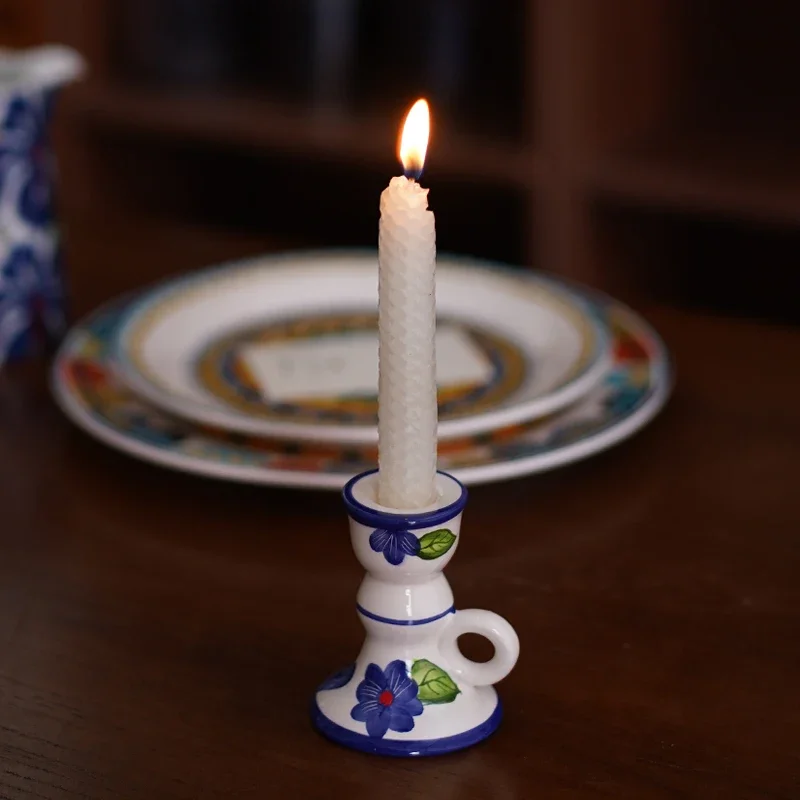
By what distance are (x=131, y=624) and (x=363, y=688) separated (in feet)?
0.48

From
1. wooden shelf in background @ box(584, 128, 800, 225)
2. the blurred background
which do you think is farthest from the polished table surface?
wooden shelf in background @ box(584, 128, 800, 225)

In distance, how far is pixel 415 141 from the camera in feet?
1.46

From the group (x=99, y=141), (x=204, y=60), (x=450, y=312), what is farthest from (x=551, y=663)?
(x=99, y=141)

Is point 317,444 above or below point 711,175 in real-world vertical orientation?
below

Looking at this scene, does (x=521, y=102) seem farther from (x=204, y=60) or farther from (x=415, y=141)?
(x=415, y=141)

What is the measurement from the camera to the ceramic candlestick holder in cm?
48

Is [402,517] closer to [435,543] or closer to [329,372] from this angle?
[435,543]

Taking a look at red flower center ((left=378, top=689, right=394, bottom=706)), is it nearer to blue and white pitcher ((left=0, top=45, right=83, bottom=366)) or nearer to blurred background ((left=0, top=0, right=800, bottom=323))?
blue and white pitcher ((left=0, top=45, right=83, bottom=366))

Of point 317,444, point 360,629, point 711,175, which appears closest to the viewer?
point 360,629

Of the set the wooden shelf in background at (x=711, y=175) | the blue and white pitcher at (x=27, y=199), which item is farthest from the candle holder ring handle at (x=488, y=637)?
the wooden shelf in background at (x=711, y=175)

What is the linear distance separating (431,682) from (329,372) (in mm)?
380

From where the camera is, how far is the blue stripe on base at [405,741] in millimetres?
489

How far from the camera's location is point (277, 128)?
1.79 m

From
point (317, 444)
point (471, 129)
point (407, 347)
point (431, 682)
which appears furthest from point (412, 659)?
point (471, 129)
